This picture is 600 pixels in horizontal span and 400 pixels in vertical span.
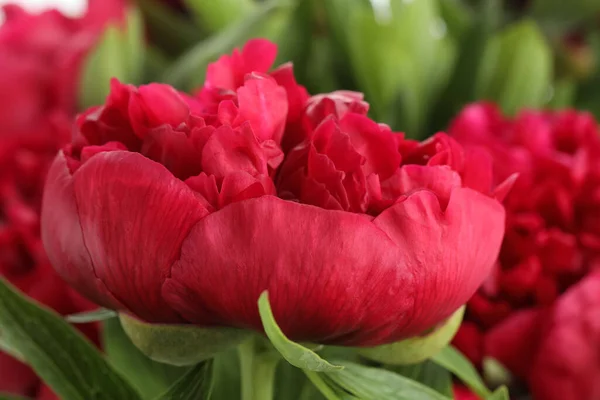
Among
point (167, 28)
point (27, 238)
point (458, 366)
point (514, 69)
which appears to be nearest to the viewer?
point (458, 366)

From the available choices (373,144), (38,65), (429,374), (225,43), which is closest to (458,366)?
(429,374)

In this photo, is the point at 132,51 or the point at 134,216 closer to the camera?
the point at 134,216

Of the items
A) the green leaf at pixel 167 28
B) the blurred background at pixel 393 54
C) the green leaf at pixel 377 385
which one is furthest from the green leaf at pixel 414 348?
the green leaf at pixel 167 28

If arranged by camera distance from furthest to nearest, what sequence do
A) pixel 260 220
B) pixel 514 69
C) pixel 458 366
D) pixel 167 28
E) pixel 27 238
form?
pixel 167 28 < pixel 514 69 < pixel 27 238 < pixel 458 366 < pixel 260 220

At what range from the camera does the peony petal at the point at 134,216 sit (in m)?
0.19

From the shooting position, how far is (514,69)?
51 cm

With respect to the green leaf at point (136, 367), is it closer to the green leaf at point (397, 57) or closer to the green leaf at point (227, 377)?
the green leaf at point (227, 377)

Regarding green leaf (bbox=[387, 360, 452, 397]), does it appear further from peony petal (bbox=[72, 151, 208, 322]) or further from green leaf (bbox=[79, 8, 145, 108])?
green leaf (bbox=[79, 8, 145, 108])

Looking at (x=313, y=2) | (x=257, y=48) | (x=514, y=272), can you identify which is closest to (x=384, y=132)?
(x=257, y=48)

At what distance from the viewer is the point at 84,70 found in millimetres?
473

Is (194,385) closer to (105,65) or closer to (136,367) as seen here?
(136,367)

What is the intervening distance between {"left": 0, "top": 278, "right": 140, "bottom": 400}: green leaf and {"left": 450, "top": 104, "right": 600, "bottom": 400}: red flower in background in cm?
18

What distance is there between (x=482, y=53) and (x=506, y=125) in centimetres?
9

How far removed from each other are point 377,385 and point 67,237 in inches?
3.9
